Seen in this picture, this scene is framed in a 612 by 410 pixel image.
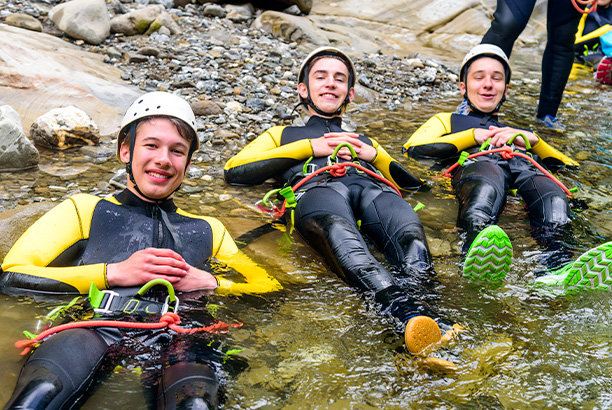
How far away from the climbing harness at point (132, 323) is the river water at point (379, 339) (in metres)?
0.09

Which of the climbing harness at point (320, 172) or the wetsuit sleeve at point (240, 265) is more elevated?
the climbing harness at point (320, 172)

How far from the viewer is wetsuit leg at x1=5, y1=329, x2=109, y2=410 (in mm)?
1964

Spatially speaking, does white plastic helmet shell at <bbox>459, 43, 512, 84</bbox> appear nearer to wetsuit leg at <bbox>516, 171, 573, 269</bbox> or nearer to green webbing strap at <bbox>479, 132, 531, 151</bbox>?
green webbing strap at <bbox>479, 132, 531, 151</bbox>

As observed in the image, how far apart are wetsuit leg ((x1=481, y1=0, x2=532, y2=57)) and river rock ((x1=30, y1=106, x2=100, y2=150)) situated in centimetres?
426

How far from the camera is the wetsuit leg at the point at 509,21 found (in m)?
5.71

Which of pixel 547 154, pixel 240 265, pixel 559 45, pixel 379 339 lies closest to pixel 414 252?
pixel 379 339

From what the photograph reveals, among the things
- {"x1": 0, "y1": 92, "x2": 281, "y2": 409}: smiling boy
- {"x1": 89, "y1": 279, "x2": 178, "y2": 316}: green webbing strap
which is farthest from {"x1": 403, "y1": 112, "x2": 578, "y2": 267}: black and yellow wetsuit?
{"x1": 89, "y1": 279, "x2": 178, "y2": 316}: green webbing strap

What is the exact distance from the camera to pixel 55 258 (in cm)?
279

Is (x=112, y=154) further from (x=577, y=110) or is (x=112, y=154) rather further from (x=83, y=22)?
Result: (x=577, y=110)

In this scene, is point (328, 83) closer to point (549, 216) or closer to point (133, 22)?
point (549, 216)

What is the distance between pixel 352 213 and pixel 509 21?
3.33 meters

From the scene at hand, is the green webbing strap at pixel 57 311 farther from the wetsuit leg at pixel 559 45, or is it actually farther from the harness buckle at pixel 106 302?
the wetsuit leg at pixel 559 45

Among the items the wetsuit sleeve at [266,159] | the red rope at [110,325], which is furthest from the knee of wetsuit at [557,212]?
the red rope at [110,325]

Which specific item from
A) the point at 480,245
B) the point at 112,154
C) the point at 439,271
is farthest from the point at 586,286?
the point at 112,154
